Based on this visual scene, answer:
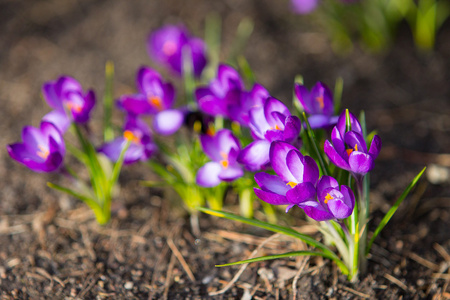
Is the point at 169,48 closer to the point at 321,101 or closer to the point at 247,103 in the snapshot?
the point at 247,103

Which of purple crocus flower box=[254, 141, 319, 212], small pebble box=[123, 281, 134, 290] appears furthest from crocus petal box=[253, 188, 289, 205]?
small pebble box=[123, 281, 134, 290]

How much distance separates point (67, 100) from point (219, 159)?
576 millimetres

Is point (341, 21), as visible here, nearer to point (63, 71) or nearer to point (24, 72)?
point (63, 71)

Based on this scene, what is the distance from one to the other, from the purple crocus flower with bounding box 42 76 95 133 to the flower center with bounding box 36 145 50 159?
14 cm

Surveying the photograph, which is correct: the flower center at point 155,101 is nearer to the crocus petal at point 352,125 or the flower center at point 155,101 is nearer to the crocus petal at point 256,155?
the crocus petal at point 256,155

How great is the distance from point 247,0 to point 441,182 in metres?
1.71

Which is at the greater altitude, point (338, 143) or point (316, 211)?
point (338, 143)

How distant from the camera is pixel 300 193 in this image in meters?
1.23

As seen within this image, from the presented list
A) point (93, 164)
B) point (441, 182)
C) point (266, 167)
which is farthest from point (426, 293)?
point (93, 164)

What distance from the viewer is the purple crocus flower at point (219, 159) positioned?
5.09 feet

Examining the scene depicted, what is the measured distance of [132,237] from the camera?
1.89m

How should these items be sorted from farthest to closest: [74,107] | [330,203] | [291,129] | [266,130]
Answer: [74,107], [266,130], [291,129], [330,203]

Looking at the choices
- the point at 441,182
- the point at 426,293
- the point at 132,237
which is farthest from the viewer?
the point at 441,182

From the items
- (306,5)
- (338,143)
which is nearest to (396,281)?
(338,143)
